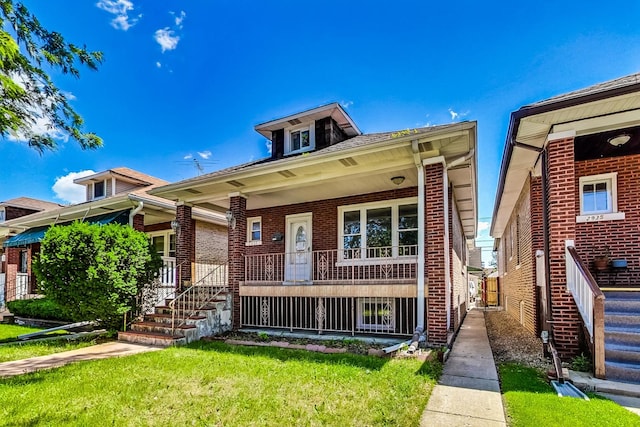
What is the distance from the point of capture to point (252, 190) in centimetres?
1000

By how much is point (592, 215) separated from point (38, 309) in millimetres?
16115

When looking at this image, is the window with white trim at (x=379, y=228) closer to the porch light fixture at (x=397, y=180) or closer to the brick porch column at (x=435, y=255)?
the porch light fixture at (x=397, y=180)

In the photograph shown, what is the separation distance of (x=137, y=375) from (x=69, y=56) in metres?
5.28

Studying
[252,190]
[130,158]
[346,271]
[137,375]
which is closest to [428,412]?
[137,375]

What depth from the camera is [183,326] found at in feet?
27.6

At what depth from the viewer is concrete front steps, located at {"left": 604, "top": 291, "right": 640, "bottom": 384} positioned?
15.6ft

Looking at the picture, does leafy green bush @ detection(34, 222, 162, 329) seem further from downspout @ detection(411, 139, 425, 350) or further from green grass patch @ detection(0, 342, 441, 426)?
downspout @ detection(411, 139, 425, 350)

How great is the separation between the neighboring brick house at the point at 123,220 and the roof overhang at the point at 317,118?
443 cm

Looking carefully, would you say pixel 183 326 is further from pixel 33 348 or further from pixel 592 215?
pixel 592 215

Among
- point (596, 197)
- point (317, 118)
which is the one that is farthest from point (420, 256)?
point (317, 118)

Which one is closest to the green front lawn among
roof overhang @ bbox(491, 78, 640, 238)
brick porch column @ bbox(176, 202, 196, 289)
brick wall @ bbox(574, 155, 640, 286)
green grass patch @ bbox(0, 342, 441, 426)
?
green grass patch @ bbox(0, 342, 441, 426)

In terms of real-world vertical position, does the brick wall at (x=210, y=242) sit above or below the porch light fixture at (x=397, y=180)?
below

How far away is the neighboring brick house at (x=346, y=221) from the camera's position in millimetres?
7348

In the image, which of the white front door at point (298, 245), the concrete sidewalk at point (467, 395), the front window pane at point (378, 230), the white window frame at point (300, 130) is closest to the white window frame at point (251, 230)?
the white front door at point (298, 245)
